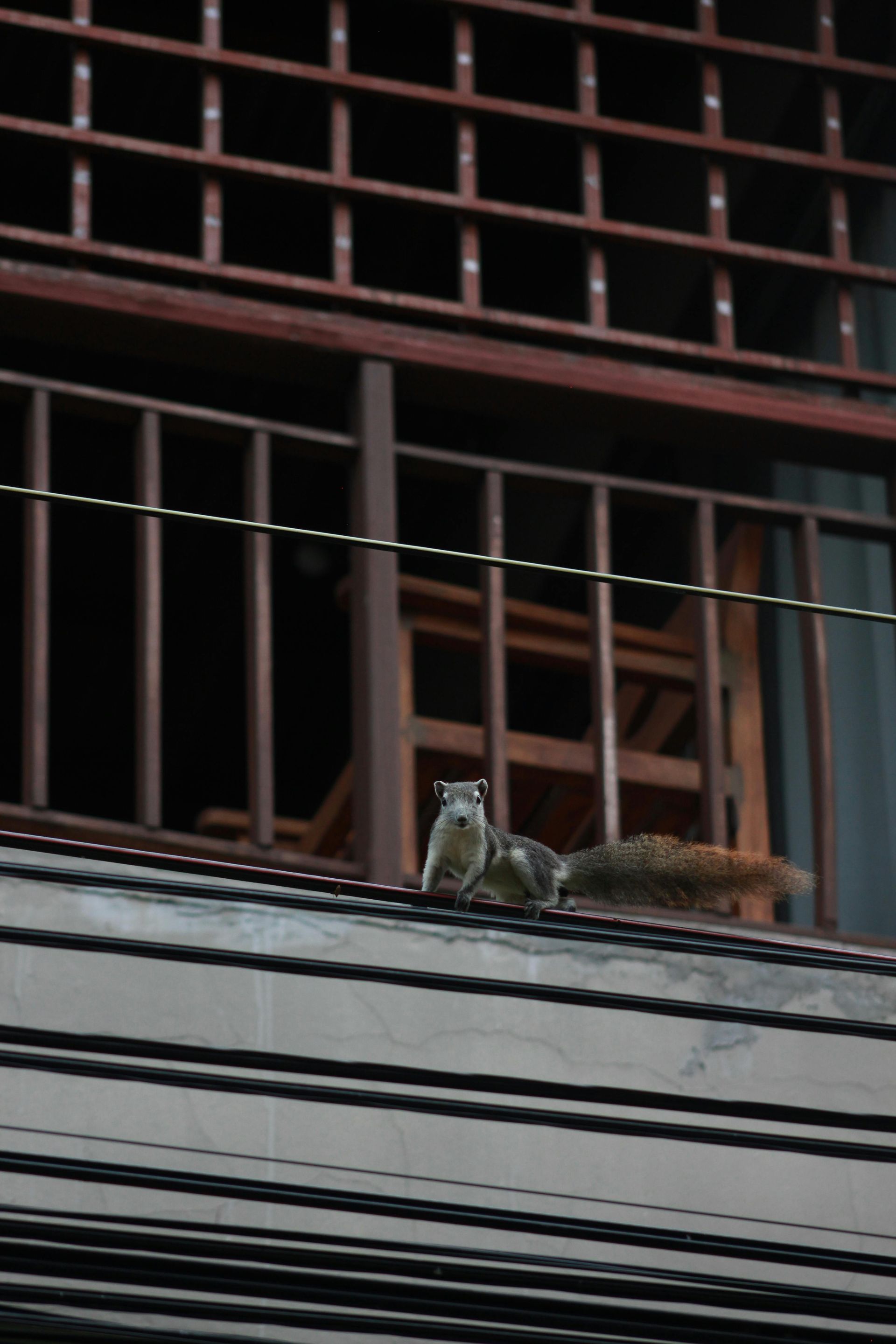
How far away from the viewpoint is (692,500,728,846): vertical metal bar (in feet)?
19.7

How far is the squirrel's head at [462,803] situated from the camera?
522 cm

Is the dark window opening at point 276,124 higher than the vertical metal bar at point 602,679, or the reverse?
the dark window opening at point 276,124

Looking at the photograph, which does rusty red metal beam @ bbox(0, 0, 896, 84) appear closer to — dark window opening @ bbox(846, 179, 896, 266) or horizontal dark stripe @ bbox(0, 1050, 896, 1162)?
dark window opening @ bbox(846, 179, 896, 266)

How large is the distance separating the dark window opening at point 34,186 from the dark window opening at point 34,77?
0.20 metres

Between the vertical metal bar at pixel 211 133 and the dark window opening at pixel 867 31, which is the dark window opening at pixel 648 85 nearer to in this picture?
the dark window opening at pixel 867 31

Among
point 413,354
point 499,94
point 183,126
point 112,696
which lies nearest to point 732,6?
point 499,94

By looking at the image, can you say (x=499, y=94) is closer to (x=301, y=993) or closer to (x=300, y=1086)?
(x=301, y=993)

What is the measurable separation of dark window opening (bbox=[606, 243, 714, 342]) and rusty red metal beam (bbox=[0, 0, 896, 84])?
1.38 m

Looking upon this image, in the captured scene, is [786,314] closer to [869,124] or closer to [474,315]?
[869,124]

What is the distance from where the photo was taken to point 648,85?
875cm

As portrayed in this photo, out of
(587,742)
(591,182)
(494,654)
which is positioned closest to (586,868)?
(494,654)

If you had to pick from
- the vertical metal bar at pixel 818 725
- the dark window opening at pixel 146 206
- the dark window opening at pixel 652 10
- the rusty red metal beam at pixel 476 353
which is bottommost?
the vertical metal bar at pixel 818 725

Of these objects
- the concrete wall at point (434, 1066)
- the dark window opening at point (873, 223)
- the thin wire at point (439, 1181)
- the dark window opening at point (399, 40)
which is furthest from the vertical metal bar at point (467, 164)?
the thin wire at point (439, 1181)

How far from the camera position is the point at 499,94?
877 centimetres
